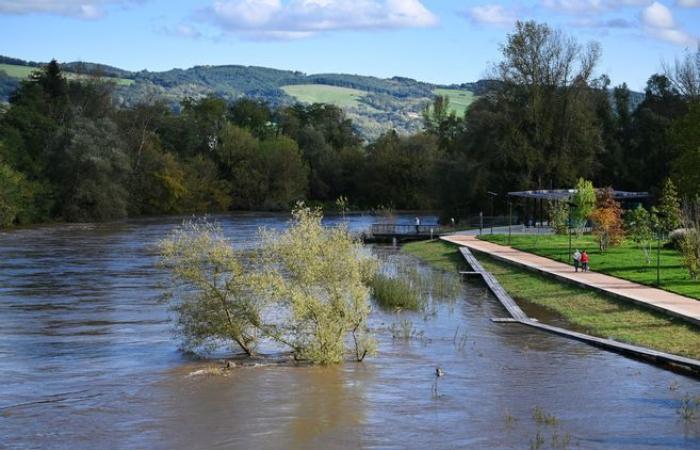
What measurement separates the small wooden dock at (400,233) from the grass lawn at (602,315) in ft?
71.7

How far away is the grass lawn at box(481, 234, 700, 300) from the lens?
34.4 metres

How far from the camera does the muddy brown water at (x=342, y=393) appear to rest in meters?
18.7

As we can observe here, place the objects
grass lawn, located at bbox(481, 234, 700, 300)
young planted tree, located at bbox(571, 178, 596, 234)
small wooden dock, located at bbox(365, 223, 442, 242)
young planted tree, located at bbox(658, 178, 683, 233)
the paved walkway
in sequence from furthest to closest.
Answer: small wooden dock, located at bbox(365, 223, 442, 242) → young planted tree, located at bbox(571, 178, 596, 234) → young planted tree, located at bbox(658, 178, 683, 233) → grass lawn, located at bbox(481, 234, 700, 300) → the paved walkway

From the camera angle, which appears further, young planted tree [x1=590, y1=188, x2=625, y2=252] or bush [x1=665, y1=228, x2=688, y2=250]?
young planted tree [x1=590, y1=188, x2=625, y2=252]

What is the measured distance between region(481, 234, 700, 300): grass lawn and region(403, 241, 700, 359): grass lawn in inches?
96.6

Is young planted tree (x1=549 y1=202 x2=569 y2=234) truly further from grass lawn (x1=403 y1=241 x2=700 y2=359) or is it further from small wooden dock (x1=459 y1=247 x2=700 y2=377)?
small wooden dock (x1=459 y1=247 x2=700 y2=377)

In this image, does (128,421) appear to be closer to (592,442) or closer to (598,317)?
(592,442)

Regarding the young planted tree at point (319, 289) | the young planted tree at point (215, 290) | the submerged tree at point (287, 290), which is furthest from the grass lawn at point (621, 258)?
the young planted tree at point (215, 290)

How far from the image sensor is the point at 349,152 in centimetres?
12594

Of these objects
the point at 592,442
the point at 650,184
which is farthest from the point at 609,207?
the point at 592,442

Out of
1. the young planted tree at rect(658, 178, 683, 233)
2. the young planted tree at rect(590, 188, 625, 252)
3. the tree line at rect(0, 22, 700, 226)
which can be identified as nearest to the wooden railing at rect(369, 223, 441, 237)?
the tree line at rect(0, 22, 700, 226)

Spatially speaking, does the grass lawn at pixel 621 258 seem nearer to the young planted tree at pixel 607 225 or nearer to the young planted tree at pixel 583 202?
the young planted tree at pixel 607 225

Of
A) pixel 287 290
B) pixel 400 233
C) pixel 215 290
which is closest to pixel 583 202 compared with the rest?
pixel 400 233

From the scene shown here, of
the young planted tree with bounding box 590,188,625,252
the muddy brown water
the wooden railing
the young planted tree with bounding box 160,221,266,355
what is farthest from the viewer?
the wooden railing
